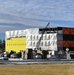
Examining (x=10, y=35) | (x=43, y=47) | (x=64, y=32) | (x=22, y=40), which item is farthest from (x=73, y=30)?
(x=10, y=35)

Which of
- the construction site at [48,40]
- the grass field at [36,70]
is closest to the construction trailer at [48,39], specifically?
the construction site at [48,40]

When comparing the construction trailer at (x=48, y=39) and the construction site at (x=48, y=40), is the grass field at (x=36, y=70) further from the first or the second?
the construction trailer at (x=48, y=39)

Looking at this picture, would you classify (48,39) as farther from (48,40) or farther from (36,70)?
(36,70)

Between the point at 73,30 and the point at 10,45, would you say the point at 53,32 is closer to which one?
the point at 73,30

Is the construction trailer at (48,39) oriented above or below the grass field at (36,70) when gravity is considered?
above

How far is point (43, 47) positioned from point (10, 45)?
26187mm

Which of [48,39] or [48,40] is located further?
[48,39]

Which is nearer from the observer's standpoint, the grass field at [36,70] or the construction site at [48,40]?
the grass field at [36,70]

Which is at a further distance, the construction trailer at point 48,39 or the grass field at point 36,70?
the construction trailer at point 48,39

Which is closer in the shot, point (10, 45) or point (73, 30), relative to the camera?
point (73, 30)

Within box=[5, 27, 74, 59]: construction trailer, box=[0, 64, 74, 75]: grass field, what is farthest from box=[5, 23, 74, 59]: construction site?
box=[0, 64, 74, 75]: grass field

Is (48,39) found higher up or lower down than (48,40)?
higher up

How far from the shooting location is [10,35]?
17575 cm

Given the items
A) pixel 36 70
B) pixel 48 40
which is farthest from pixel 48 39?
pixel 36 70
